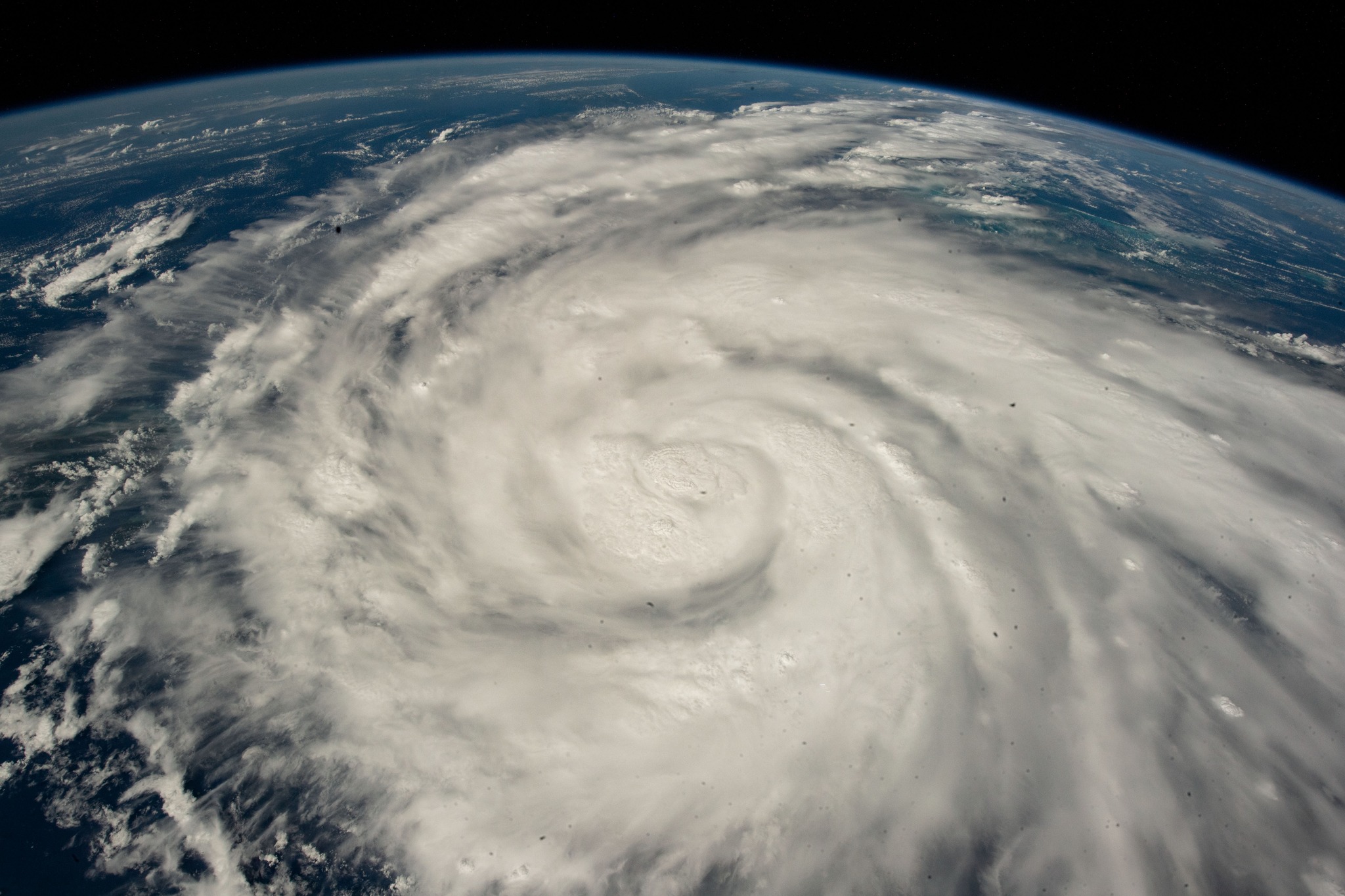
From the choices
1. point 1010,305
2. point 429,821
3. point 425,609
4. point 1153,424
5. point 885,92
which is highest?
point 885,92

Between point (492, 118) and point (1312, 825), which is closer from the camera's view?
point (1312, 825)

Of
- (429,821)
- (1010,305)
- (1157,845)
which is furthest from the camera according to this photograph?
(1010,305)

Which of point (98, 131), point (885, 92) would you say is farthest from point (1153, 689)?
point (98, 131)

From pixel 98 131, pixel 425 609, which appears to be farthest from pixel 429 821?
pixel 98 131

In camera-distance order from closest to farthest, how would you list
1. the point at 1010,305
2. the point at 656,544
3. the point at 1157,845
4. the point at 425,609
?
the point at 1157,845
the point at 425,609
the point at 656,544
the point at 1010,305

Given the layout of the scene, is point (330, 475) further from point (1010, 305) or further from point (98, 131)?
point (98, 131)

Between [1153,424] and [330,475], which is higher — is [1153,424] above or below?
above
